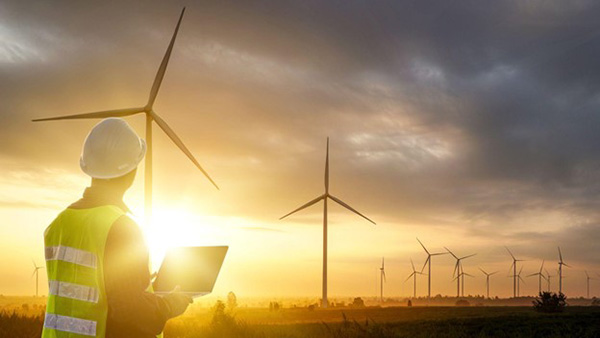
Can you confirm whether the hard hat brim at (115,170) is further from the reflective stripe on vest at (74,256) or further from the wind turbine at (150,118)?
the wind turbine at (150,118)

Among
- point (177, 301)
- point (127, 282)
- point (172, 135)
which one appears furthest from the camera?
point (172, 135)

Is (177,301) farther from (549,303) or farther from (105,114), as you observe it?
(549,303)

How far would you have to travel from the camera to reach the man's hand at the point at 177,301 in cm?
668

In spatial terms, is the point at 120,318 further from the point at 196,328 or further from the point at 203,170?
the point at 203,170

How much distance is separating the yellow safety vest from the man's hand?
674mm

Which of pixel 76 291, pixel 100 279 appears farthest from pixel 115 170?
pixel 76 291

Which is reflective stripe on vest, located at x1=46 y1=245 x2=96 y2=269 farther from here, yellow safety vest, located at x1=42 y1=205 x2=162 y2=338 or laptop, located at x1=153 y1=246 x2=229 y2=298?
laptop, located at x1=153 y1=246 x2=229 y2=298

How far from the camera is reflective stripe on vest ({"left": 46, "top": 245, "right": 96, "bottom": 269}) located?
6211 millimetres

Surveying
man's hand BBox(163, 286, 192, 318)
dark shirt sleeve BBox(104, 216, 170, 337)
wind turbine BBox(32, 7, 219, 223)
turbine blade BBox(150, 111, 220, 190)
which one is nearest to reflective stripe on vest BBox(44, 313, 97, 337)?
dark shirt sleeve BBox(104, 216, 170, 337)

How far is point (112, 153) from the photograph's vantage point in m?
6.80

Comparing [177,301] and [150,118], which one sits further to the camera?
[150,118]

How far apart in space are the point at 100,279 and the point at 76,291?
0.25 meters

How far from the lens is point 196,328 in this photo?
1042 inches

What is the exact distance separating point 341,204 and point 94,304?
8167 cm
